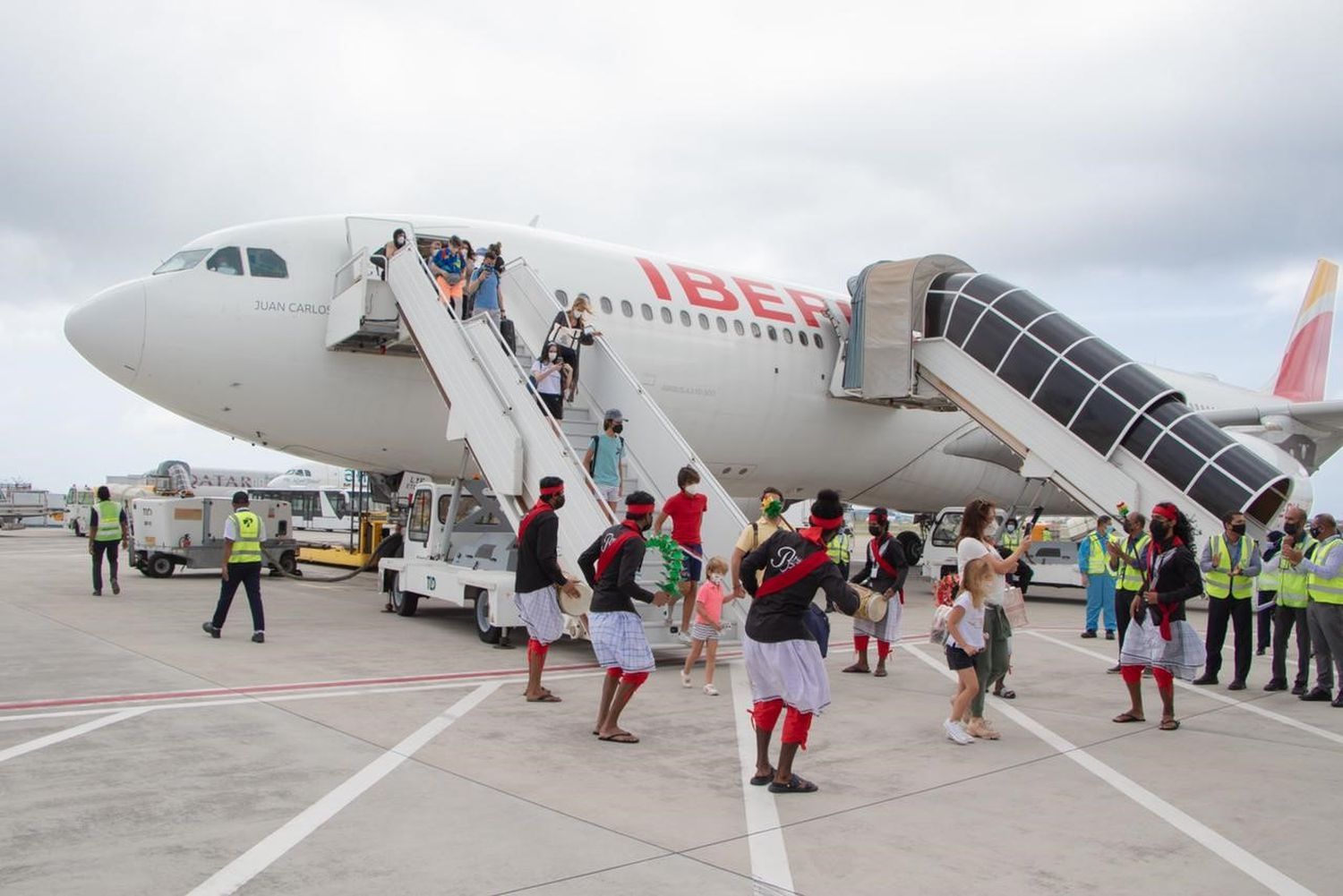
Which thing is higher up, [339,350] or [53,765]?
[339,350]

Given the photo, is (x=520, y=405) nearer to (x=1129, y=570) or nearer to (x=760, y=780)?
(x=760, y=780)

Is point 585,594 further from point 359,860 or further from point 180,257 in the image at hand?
point 180,257

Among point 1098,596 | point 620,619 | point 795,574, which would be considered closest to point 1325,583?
point 1098,596

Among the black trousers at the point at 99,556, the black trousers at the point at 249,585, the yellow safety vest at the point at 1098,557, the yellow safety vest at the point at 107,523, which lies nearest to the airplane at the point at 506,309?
the black trousers at the point at 249,585

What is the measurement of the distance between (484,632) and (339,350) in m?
3.86

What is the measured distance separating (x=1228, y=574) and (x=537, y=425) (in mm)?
6514

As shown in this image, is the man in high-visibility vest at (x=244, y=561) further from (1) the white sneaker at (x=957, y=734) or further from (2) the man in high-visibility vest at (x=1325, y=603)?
(2) the man in high-visibility vest at (x=1325, y=603)

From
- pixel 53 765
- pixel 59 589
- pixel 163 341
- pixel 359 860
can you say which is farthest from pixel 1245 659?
pixel 59 589

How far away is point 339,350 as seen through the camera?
12.4 metres

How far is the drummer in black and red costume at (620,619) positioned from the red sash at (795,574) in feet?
3.40

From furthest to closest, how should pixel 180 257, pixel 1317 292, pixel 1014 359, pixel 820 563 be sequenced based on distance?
pixel 1317 292 → pixel 1014 359 → pixel 180 257 → pixel 820 563

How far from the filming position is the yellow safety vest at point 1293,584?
30.6 feet

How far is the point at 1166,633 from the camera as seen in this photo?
753 cm

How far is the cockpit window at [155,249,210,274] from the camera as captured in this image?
12124mm
